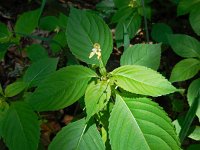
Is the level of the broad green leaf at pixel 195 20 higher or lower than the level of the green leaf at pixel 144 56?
higher

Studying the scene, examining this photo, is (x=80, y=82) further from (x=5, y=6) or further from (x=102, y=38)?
(x=5, y=6)

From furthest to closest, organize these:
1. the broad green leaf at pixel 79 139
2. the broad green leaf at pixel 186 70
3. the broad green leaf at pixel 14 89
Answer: the broad green leaf at pixel 186 70, the broad green leaf at pixel 14 89, the broad green leaf at pixel 79 139

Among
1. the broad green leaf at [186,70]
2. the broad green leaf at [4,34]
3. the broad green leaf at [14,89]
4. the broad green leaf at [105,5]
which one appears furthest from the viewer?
the broad green leaf at [105,5]

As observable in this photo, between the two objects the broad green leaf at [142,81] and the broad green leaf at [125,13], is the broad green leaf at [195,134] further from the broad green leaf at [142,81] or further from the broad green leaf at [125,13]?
the broad green leaf at [125,13]

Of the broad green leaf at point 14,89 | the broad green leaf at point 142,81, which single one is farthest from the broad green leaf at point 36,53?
the broad green leaf at point 142,81

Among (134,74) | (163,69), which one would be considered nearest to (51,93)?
(134,74)

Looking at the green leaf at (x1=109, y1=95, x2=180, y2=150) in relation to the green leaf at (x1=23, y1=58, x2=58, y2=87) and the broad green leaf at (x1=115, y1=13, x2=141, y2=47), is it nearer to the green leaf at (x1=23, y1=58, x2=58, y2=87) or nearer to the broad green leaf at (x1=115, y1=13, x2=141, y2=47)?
the green leaf at (x1=23, y1=58, x2=58, y2=87)

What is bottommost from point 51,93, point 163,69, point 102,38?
point 163,69
